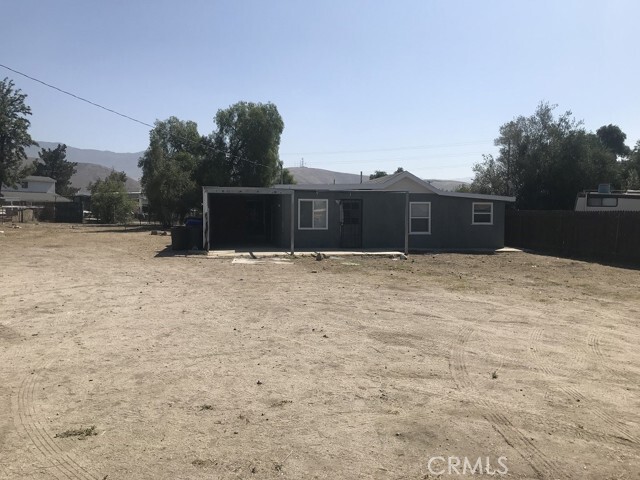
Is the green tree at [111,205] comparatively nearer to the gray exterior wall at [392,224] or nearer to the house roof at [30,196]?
the house roof at [30,196]

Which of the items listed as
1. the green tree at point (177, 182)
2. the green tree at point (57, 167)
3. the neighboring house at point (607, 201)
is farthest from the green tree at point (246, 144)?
the green tree at point (57, 167)

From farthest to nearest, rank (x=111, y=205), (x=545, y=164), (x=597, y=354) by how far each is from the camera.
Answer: (x=111, y=205) < (x=545, y=164) < (x=597, y=354)

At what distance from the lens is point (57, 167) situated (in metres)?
91.2

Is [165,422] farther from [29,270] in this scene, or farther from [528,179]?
[528,179]

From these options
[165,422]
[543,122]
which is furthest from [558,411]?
[543,122]

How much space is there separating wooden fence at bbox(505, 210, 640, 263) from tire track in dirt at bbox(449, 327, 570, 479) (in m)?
14.3

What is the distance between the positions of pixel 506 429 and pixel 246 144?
38865 millimetres

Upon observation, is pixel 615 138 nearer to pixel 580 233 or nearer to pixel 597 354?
pixel 580 233

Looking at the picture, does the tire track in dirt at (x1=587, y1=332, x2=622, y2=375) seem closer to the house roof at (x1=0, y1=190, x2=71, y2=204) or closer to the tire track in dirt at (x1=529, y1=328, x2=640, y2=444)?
the tire track in dirt at (x1=529, y1=328, x2=640, y2=444)

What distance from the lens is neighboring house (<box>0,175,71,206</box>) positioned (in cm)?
5918

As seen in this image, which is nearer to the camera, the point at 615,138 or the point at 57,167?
the point at 615,138

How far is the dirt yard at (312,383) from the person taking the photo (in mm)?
3480

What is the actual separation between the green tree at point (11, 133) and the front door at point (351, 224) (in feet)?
149

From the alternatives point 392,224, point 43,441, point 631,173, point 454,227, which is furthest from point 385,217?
point 631,173
